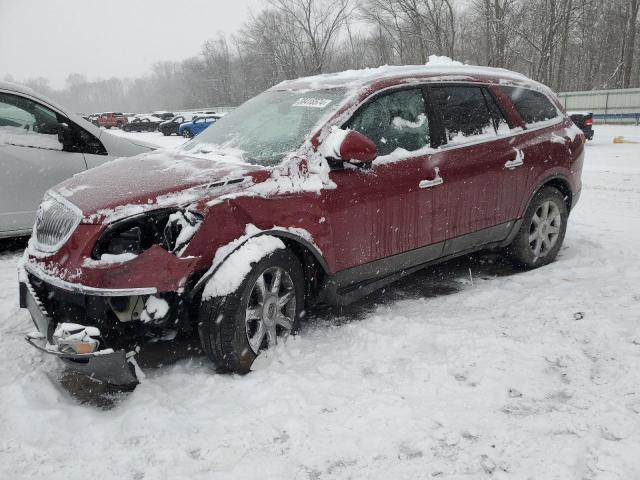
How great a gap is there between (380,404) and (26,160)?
4537 millimetres

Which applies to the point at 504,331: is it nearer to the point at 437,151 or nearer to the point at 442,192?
the point at 442,192

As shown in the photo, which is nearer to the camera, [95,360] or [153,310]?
[95,360]

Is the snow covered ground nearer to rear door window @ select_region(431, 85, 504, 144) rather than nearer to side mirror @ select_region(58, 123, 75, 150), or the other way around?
rear door window @ select_region(431, 85, 504, 144)

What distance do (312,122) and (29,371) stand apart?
234cm

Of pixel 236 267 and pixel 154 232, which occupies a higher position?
pixel 154 232

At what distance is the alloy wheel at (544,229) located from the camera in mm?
4793

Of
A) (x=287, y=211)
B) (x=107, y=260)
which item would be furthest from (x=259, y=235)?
(x=107, y=260)

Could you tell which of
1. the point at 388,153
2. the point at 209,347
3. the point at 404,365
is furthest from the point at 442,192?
the point at 209,347

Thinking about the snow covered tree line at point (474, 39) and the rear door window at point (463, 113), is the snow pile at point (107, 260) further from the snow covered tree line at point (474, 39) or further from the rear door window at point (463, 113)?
the snow covered tree line at point (474, 39)

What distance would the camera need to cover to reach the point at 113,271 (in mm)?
2648

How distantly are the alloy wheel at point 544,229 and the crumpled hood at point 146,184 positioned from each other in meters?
2.84

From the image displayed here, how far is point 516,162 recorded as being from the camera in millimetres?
4387

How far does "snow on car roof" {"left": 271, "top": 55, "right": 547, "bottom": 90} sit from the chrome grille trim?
197 centimetres

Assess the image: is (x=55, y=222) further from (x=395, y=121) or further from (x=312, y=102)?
(x=395, y=121)
